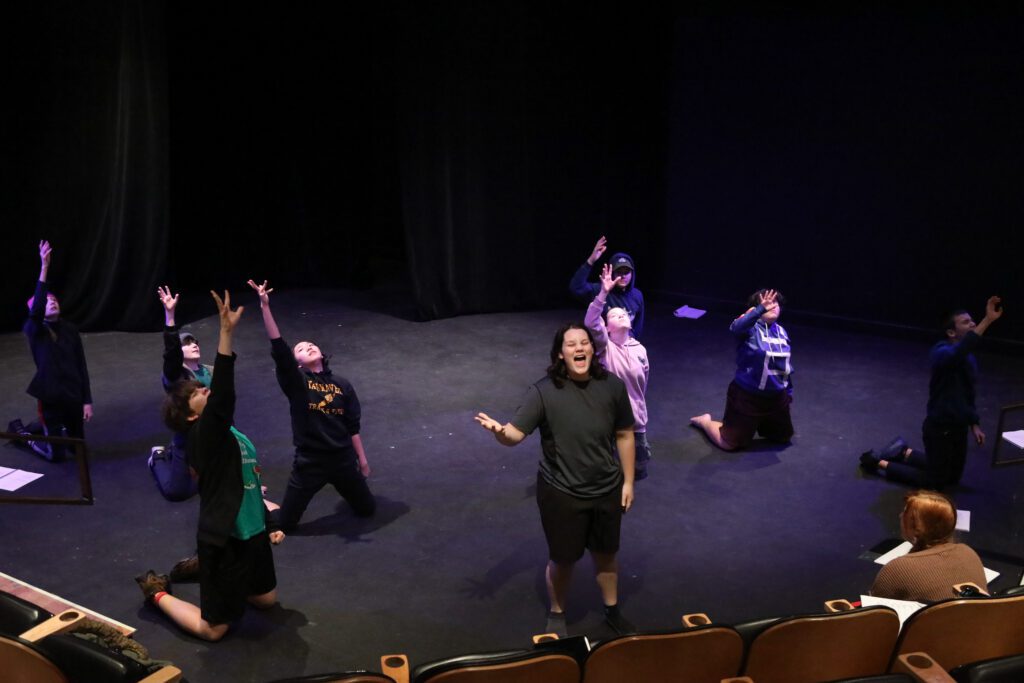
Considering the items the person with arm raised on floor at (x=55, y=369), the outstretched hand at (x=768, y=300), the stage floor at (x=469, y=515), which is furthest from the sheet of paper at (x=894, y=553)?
the person with arm raised on floor at (x=55, y=369)

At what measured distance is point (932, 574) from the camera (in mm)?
3947

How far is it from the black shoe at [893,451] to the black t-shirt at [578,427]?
2.89m

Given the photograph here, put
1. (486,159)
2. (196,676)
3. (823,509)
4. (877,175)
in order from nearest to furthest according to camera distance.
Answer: (196,676) → (823,509) → (877,175) → (486,159)

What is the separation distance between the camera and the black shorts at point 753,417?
22.9ft

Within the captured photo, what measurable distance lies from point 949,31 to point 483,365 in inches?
203

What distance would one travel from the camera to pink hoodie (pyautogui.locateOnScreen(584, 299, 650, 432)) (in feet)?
20.1

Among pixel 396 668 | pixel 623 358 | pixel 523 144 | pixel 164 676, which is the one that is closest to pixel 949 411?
pixel 623 358

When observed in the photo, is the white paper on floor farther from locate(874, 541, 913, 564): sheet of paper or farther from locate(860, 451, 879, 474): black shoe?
locate(860, 451, 879, 474): black shoe

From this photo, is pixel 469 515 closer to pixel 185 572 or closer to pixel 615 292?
pixel 185 572

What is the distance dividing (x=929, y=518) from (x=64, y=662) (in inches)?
125

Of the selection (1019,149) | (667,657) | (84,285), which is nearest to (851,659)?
(667,657)

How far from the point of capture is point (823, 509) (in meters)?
6.26

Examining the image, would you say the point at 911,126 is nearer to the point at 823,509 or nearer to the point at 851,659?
the point at 823,509

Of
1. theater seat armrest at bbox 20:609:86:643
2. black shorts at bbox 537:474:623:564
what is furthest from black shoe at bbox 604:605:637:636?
theater seat armrest at bbox 20:609:86:643
